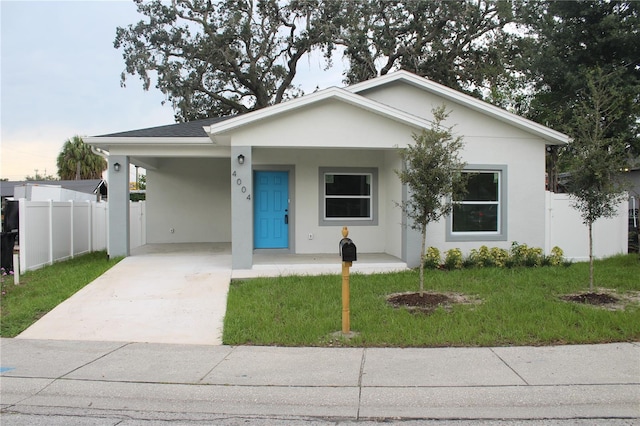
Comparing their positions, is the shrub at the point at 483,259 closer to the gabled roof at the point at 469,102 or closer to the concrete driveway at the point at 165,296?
the concrete driveway at the point at 165,296

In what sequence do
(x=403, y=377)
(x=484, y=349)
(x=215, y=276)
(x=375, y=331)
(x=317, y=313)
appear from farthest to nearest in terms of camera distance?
(x=215, y=276) < (x=317, y=313) < (x=375, y=331) < (x=484, y=349) < (x=403, y=377)

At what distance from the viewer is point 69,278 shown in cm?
1013

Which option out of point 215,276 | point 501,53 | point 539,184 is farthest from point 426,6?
point 215,276

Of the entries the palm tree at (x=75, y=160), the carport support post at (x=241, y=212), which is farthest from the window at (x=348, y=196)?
the palm tree at (x=75, y=160)

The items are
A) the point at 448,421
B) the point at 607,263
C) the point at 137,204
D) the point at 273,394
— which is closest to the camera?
the point at 448,421

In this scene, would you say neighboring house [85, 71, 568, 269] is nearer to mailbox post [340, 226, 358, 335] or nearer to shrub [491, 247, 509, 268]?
shrub [491, 247, 509, 268]

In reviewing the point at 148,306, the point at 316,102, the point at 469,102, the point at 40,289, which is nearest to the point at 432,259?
the point at 469,102

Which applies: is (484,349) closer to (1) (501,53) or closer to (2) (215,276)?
(2) (215,276)

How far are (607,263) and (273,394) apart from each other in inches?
421

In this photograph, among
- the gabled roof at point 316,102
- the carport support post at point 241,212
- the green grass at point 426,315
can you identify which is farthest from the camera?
the carport support post at point 241,212

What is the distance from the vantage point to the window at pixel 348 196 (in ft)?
42.7

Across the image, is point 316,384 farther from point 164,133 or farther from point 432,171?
point 164,133

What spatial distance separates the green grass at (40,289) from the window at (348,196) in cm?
540

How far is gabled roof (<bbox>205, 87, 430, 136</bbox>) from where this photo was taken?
402 inches
